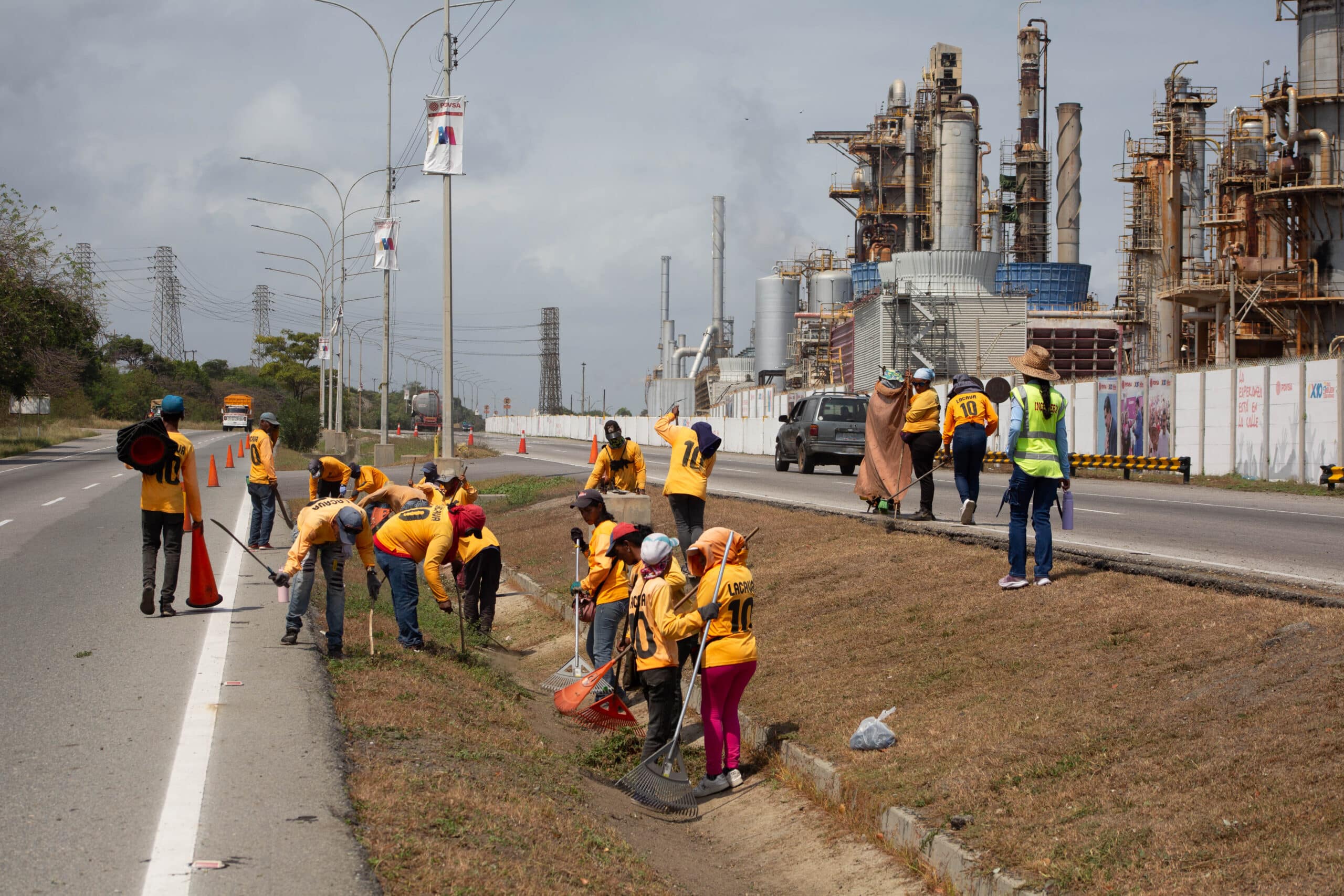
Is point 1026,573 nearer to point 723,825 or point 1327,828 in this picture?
point 723,825

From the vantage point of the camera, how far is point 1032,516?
9.37 meters

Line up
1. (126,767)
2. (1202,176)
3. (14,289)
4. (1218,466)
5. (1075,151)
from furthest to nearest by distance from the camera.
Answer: (1075,151) < (1202,176) < (14,289) < (1218,466) < (126,767)

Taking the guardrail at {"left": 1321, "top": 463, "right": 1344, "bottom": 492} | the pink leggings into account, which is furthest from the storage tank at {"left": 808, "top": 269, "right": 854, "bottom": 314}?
the pink leggings

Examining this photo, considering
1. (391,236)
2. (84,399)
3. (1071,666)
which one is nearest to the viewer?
(1071,666)

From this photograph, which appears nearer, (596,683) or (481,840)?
(481,840)

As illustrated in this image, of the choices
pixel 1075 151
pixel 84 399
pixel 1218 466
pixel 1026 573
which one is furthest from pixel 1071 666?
pixel 84 399

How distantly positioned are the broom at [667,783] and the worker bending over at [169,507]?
4725 millimetres

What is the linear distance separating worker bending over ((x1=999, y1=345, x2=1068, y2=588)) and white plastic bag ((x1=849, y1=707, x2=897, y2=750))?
2401 millimetres

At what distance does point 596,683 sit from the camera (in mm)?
9633

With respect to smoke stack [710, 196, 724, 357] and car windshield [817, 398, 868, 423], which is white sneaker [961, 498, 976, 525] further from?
smoke stack [710, 196, 724, 357]

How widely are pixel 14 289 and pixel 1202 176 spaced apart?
60348 mm

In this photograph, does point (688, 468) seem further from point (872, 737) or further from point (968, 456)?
point (872, 737)

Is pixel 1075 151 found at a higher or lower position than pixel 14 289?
higher

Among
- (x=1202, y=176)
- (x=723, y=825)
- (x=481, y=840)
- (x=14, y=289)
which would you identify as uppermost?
(x=1202, y=176)
